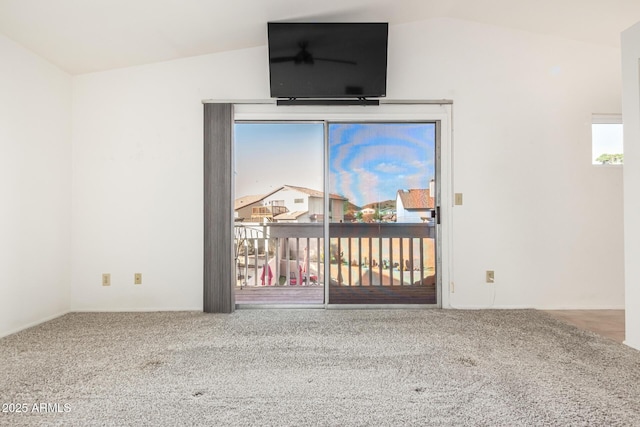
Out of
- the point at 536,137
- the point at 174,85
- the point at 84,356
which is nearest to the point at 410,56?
the point at 536,137

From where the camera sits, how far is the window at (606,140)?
11.6 feet

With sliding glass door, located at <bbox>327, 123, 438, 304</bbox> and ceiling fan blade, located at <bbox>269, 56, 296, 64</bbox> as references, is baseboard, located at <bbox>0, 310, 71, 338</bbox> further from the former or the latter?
ceiling fan blade, located at <bbox>269, 56, 296, 64</bbox>

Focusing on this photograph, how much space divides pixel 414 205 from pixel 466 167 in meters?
0.61

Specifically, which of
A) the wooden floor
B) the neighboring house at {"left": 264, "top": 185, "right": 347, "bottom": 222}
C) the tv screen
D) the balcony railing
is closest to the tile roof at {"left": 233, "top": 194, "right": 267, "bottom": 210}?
the neighboring house at {"left": 264, "top": 185, "right": 347, "bottom": 222}

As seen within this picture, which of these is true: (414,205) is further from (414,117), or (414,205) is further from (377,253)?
(414,117)

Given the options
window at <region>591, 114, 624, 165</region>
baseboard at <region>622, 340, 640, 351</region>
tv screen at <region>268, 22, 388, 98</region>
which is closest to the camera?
baseboard at <region>622, 340, 640, 351</region>

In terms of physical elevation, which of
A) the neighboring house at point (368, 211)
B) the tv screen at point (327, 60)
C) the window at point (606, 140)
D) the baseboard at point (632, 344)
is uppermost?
the tv screen at point (327, 60)

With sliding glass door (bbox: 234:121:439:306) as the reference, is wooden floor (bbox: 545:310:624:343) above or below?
below

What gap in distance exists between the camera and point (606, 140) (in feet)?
11.7

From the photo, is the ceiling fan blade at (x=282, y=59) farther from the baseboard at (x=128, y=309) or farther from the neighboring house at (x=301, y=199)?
the baseboard at (x=128, y=309)

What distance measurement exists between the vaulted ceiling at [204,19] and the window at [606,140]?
28.0 inches

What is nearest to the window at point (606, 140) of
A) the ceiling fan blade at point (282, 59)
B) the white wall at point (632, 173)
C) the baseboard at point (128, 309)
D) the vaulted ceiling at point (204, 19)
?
the vaulted ceiling at point (204, 19)

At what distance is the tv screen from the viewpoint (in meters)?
3.17

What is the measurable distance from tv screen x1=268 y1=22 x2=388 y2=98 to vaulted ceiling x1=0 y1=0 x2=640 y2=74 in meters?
0.12
